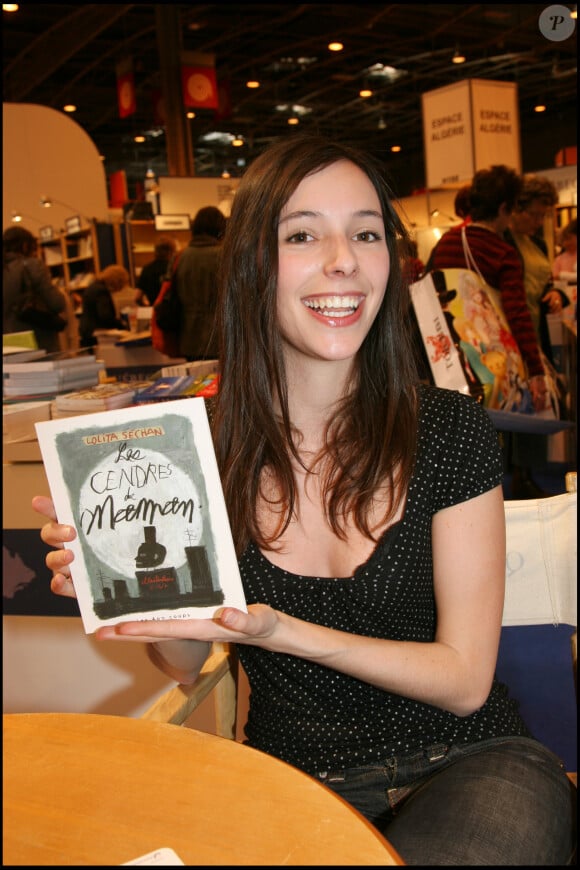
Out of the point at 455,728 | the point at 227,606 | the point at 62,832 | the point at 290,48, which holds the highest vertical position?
the point at 290,48

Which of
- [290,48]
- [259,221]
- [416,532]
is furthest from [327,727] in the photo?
[290,48]

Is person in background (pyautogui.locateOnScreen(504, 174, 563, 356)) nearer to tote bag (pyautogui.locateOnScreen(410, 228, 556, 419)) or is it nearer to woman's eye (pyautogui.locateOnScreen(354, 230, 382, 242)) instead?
tote bag (pyautogui.locateOnScreen(410, 228, 556, 419))

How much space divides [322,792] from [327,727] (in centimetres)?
37

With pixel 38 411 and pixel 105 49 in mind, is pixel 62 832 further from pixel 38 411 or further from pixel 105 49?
pixel 105 49

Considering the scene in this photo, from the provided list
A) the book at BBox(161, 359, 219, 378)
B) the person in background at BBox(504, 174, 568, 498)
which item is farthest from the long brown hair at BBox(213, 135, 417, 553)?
the person in background at BBox(504, 174, 568, 498)

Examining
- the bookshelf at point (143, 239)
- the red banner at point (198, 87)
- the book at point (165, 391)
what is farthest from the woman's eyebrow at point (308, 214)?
the red banner at point (198, 87)

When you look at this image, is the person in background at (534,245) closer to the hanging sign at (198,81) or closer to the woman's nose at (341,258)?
the woman's nose at (341,258)

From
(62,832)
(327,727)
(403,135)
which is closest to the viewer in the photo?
(62,832)

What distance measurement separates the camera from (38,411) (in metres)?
2.21

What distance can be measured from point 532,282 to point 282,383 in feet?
8.83

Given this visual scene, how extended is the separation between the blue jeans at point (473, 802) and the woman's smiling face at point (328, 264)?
65 cm

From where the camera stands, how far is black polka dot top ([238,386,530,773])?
4.09ft

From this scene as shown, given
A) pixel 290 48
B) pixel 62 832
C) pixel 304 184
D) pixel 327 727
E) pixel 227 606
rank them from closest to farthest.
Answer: pixel 62 832 → pixel 227 606 → pixel 327 727 → pixel 304 184 → pixel 290 48

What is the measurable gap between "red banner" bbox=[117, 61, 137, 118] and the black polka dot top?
9.30m
